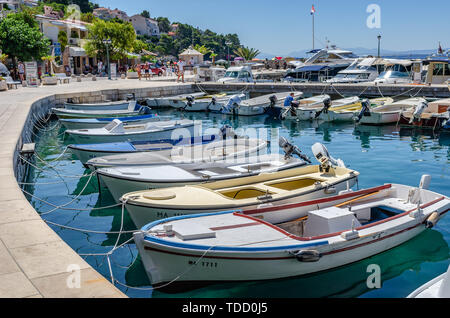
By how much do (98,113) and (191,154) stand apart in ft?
39.4

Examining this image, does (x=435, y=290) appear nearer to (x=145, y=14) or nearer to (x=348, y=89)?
(x=348, y=89)

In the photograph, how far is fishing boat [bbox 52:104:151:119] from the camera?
23281mm

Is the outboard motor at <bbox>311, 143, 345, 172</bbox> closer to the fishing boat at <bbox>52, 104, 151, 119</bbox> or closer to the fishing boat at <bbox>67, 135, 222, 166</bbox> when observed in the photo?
the fishing boat at <bbox>67, 135, 222, 166</bbox>

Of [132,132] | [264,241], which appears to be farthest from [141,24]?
[264,241]

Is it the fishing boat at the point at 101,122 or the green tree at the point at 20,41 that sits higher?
the green tree at the point at 20,41

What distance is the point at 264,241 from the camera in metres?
7.21

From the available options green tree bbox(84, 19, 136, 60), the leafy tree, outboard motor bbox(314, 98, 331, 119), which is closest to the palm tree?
green tree bbox(84, 19, 136, 60)

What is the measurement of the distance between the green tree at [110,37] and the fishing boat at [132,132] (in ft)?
107

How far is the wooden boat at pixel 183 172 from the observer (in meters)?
10.8

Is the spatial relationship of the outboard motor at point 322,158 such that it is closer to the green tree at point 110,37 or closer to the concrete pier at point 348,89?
the concrete pier at point 348,89

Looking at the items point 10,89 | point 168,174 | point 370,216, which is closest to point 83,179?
point 168,174

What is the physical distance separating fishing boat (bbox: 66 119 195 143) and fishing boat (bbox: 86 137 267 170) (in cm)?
358

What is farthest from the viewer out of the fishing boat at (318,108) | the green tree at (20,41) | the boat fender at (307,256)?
the green tree at (20,41)

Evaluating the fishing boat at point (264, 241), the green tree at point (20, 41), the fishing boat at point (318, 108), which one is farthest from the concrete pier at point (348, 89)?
the fishing boat at point (264, 241)
